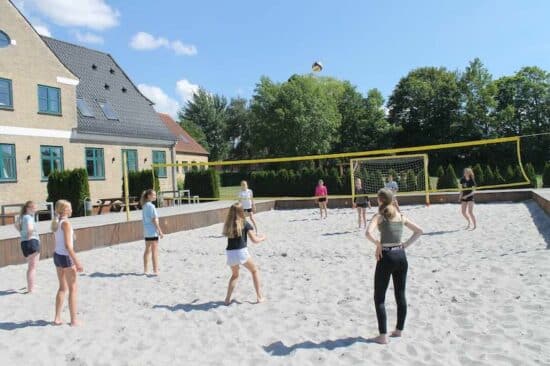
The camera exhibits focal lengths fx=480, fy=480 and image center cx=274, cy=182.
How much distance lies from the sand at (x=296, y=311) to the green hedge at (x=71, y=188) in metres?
7.49

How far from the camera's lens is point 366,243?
10133 mm

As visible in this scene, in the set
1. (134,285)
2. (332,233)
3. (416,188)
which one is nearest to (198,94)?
(416,188)

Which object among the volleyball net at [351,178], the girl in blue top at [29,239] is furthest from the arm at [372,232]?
the volleyball net at [351,178]

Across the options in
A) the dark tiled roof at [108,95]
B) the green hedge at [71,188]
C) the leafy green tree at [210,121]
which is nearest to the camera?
the green hedge at [71,188]

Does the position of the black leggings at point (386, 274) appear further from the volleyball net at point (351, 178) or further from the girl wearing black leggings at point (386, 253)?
the volleyball net at point (351, 178)

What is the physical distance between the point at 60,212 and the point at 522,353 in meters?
4.59

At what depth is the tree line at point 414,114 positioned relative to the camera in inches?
1849

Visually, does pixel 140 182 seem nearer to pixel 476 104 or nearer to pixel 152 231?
pixel 152 231

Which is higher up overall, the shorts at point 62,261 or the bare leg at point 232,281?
the shorts at point 62,261

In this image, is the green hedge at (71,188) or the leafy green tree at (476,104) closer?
the green hedge at (71,188)

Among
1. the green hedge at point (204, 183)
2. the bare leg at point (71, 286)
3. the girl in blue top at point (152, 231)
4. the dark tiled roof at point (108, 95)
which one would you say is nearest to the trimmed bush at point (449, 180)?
the green hedge at point (204, 183)

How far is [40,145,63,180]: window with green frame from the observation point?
63.3 feet

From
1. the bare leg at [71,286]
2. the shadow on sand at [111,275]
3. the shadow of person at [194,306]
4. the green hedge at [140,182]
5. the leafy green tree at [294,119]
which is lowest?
the shadow of person at [194,306]

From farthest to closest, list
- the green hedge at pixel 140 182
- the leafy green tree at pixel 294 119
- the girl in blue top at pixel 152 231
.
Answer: the leafy green tree at pixel 294 119
the green hedge at pixel 140 182
the girl in blue top at pixel 152 231
